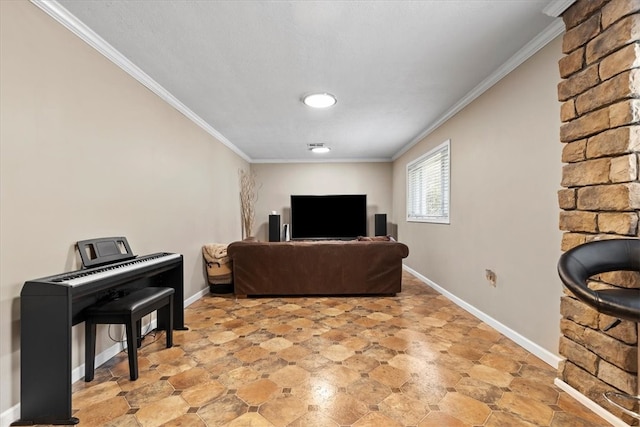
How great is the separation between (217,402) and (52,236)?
142 centimetres

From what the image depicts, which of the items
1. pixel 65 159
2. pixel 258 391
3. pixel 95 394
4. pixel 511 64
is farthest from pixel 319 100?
pixel 95 394

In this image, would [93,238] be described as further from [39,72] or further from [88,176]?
[39,72]

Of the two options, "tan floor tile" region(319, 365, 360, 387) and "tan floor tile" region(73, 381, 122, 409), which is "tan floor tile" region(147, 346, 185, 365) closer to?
"tan floor tile" region(73, 381, 122, 409)

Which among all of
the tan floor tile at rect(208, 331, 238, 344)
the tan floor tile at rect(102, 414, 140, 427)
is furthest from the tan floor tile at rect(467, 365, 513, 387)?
the tan floor tile at rect(102, 414, 140, 427)

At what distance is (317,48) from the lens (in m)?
2.23

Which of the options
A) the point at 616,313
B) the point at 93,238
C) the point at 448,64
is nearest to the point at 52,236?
the point at 93,238

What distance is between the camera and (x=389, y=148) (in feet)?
18.6

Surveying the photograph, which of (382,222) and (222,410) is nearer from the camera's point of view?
(222,410)

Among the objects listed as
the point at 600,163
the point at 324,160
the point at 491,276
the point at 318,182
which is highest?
the point at 324,160

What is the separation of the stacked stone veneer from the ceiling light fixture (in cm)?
387

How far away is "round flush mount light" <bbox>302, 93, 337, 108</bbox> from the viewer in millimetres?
3087

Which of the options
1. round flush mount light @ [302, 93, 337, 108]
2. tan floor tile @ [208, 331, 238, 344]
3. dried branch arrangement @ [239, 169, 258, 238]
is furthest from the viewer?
dried branch arrangement @ [239, 169, 258, 238]

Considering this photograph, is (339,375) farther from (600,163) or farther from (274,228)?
(274,228)

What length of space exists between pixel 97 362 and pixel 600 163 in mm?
3469
